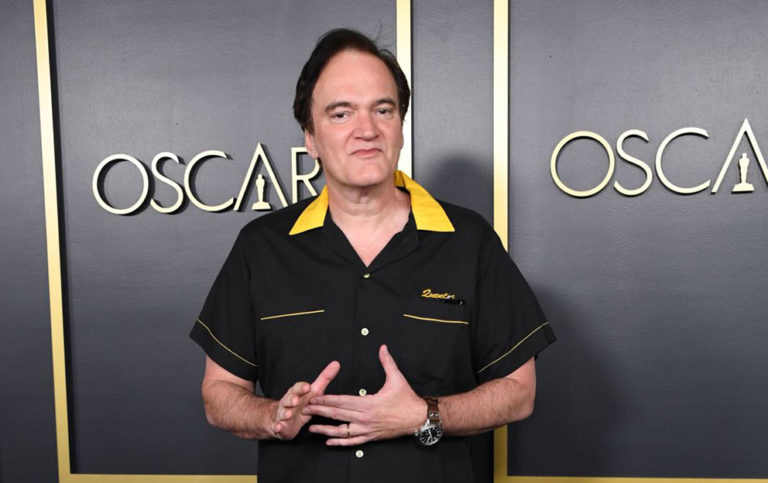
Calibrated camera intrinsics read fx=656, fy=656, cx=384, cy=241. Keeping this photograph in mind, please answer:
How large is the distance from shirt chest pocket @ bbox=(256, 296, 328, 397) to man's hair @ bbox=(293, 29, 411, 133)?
0.44 meters

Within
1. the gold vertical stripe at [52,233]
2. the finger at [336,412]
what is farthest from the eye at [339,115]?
the gold vertical stripe at [52,233]

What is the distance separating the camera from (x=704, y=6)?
226cm

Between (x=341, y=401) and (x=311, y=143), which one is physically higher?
(x=311, y=143)

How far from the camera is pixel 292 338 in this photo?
59.7 inches

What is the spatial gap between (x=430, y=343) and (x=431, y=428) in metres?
0.21

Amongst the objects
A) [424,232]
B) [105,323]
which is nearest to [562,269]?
[424,232]

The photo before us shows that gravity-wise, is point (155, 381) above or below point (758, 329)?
below

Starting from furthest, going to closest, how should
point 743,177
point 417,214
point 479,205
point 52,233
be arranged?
point 52,233
point 479,205
point 743,177
point 417,214

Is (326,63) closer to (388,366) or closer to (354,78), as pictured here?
(354,78)

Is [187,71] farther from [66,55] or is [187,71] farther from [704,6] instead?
[704,6]

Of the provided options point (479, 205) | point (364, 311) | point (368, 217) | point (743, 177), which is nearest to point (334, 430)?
point (364, 311)

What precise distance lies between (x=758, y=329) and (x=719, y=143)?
67 cm

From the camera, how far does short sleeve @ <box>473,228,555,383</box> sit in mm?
1536

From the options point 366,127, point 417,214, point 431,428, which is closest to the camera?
point 431,428
